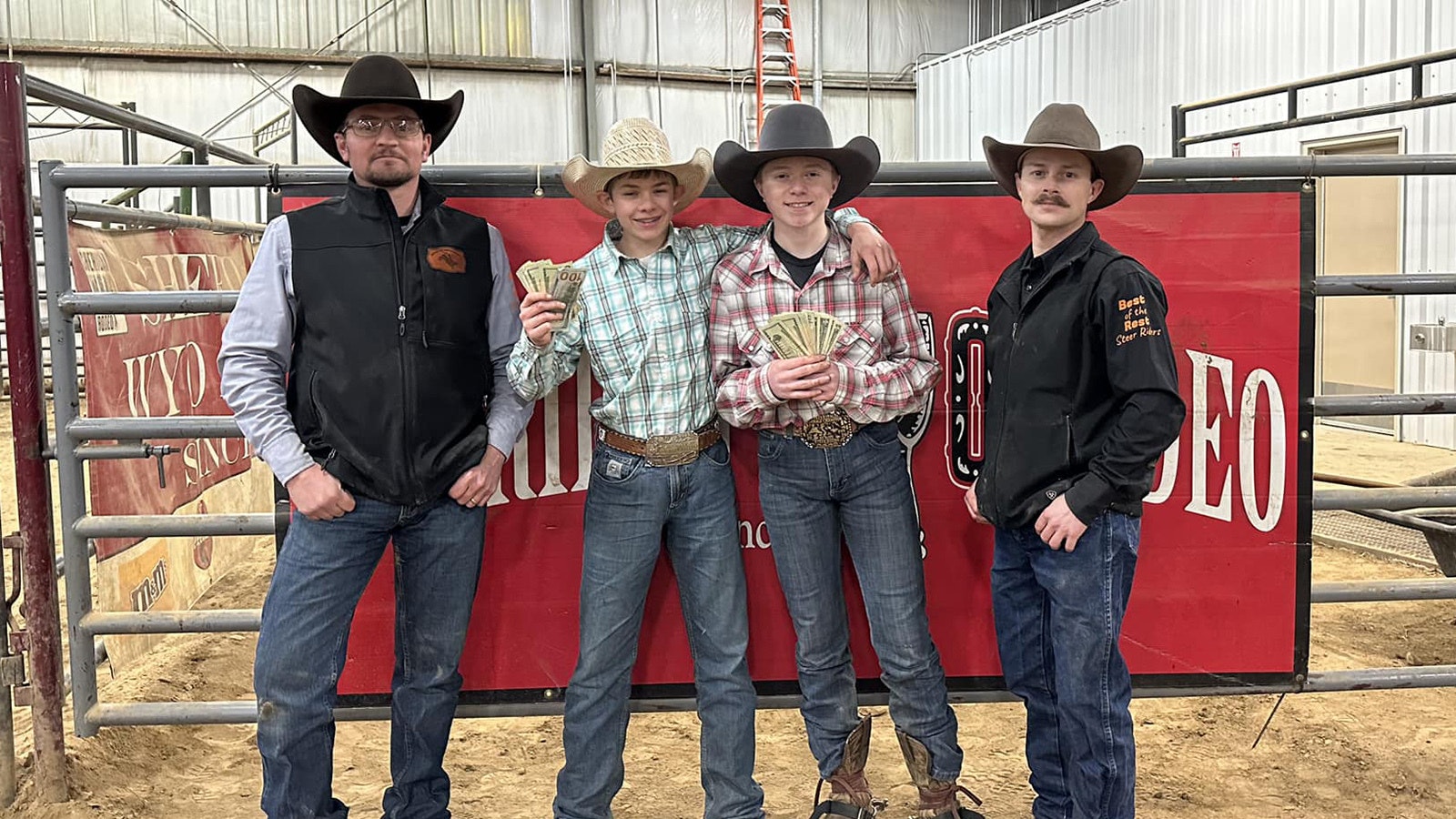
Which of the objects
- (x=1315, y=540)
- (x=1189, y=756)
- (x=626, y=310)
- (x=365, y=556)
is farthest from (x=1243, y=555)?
(x=1315, y=540)

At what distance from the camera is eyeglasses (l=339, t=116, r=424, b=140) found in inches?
103

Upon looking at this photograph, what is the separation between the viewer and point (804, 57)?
17.1 m

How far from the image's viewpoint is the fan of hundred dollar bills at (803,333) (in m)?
2.50

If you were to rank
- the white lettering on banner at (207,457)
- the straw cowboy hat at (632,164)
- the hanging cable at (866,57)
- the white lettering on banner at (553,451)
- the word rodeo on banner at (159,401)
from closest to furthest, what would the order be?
the straw cowboy hat at (632,164)
the white lettering on banner at (553,451)
the word rodeo on banner at (159,401)
the white lettering on banner at (207,457)
the hanging cable at (866,57)

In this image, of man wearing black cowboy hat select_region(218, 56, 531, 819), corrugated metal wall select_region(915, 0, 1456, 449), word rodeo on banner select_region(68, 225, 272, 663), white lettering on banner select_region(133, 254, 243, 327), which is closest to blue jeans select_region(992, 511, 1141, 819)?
man wearing black cowboy hat select_region(218, 56, 531, 819)

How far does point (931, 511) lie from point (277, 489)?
1.87 meters

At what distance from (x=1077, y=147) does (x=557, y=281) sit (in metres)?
1.26

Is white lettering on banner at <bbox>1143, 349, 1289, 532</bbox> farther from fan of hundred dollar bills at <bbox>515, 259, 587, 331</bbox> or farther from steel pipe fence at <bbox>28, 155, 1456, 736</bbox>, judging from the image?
fan of hundred dollar bills at <bbox>515, 259, 587, 331</bbox>

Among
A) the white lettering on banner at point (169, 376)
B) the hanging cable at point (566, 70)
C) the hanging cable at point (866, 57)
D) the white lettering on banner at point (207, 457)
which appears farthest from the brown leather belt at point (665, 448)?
the hanging cable at point (866, 57)

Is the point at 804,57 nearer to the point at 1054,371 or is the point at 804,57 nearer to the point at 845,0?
the point at 845,0

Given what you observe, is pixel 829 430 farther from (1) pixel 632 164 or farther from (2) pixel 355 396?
(2) pixel 355 396

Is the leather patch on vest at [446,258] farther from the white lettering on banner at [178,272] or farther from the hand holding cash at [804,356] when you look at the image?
the white lettering on banner at [178,272]

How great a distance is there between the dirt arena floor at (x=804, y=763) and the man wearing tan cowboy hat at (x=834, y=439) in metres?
0.50

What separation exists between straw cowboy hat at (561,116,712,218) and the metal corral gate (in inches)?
8.8
